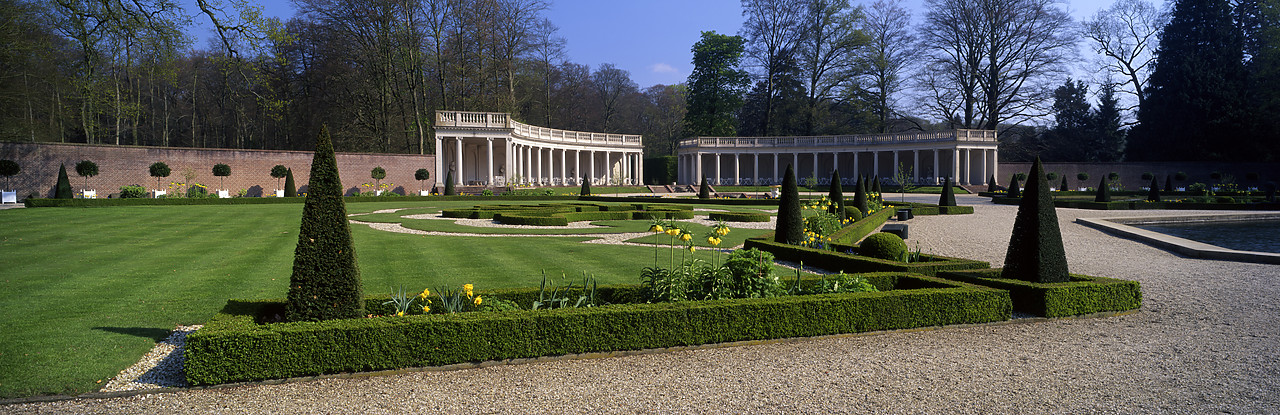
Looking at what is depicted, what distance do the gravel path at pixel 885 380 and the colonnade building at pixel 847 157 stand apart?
4582 centimetres

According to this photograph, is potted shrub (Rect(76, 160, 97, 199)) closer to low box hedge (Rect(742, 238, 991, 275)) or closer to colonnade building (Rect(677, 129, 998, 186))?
low box hedge (Rect(742, 238, 991, 275))

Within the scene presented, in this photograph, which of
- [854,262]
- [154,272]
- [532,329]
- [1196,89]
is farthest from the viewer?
[1196,89]

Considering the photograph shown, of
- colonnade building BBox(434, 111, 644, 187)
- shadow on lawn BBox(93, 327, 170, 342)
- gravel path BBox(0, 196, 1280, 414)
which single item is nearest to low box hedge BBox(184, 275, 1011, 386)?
gravel path BBox(0, 196, 1280, 414)

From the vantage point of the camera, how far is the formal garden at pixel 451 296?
5273 millimetres

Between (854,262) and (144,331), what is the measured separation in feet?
30.8

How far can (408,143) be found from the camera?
4712 cm

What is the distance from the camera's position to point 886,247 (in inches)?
411

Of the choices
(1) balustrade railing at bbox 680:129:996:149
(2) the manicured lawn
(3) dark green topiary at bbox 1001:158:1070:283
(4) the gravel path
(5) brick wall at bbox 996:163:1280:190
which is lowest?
(4) the gravel path

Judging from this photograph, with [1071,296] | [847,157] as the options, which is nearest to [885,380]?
[1071,296]

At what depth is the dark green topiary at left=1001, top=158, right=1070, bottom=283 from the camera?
26.7ft

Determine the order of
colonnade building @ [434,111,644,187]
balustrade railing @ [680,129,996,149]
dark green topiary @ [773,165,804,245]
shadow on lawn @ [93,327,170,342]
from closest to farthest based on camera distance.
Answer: shadow on lawn @ [93,327,170,342] → dark green topiary @ [773,165,804,245] → colonnade building @ [434,111,644,187] → balustrade railing @ [680,129,996,149]

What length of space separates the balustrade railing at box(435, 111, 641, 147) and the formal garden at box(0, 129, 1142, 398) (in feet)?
98.2

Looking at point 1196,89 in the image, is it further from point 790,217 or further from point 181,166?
point 181,166

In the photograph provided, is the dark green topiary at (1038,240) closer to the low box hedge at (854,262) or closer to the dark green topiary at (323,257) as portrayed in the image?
the low box hedge at (854,262)
